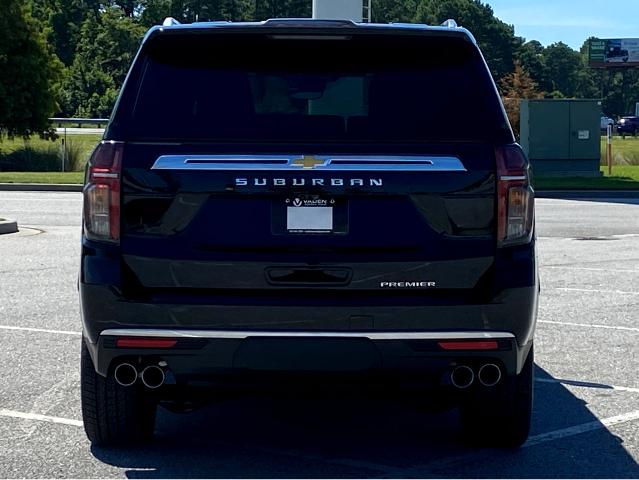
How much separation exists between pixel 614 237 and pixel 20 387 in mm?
12693

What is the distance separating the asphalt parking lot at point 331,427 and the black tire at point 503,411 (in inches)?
3.0

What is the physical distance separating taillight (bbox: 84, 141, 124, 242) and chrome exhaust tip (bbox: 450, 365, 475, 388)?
1522 mm

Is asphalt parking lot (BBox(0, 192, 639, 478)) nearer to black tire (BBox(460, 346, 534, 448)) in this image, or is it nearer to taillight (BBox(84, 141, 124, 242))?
black tire (BBox(460, 346, 534, 448))

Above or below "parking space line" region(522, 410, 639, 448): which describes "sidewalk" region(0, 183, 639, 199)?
below

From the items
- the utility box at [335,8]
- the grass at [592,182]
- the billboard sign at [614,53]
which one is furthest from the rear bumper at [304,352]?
the billboard sign at [614,53]

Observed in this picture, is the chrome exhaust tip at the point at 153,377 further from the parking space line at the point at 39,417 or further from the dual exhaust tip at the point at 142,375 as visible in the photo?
the parking space line at the point at 39,417

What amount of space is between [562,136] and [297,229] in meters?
30.3

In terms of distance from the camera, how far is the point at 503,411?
19.4 feet

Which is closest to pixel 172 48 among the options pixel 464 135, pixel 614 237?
pixel 464 135

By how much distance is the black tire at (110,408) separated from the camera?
5797 mm

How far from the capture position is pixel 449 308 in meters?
5.21

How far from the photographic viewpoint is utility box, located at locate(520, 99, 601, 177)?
34188 mm

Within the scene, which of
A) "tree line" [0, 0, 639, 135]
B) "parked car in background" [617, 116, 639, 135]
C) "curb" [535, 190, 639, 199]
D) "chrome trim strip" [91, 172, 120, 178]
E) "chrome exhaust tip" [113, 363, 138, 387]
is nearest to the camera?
"chrome trim strip" [91, 172, 120, 178]

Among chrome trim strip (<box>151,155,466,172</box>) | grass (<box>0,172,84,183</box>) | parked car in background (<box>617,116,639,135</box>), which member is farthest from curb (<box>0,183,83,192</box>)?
parked car in background (<box>617,116,639,135</box>)
